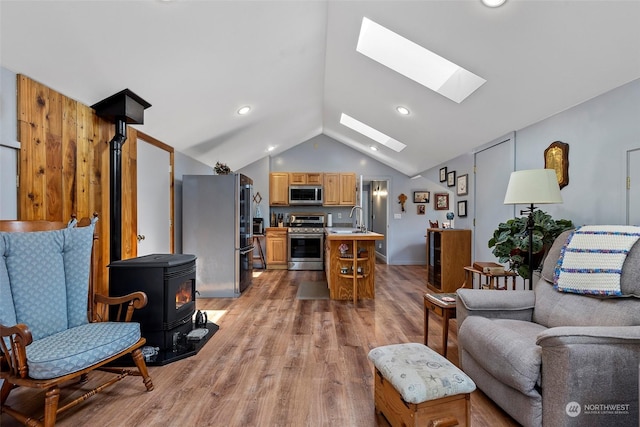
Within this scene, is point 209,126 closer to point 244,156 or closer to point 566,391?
point 244,156

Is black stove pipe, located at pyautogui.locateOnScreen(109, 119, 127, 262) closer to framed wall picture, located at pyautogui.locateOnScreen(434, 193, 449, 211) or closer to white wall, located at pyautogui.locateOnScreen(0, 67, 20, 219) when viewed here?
white wall, located at pyautogui.locateOnScreen(0, 67, 20, 219)

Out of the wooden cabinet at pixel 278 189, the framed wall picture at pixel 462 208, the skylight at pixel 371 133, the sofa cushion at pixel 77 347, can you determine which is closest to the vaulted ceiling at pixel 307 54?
the framed wall picture at pixel 462 208

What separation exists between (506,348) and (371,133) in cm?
470

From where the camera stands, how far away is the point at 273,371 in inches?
86.9

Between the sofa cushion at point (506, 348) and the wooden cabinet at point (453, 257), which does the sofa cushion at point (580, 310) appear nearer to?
the sofa cushion at point (506, 348)

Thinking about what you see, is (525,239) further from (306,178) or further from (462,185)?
(306,178)

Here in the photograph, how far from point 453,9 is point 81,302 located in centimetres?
324

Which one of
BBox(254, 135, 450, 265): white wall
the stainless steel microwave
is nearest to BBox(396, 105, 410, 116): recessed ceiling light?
the stainless steel microwave

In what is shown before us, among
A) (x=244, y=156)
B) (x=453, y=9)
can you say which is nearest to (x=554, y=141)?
(x=453, y=9)

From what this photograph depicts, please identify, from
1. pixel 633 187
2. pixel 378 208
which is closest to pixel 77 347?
pixel 633 187

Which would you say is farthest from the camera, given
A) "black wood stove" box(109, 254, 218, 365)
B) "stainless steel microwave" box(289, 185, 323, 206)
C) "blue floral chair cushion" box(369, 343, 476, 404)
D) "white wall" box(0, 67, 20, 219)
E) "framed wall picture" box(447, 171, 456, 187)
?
"stainless steel microwave" box(289, 185, 323, 206)

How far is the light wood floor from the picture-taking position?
1697 mm

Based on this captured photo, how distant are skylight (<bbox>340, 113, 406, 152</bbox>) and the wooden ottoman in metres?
4.51

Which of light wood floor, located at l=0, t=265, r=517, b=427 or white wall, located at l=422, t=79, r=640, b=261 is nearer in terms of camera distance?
light wood floor, located at l=0, t=265, r=517, b=427
